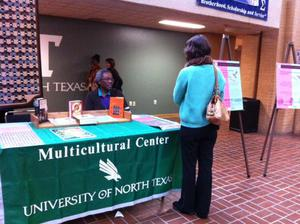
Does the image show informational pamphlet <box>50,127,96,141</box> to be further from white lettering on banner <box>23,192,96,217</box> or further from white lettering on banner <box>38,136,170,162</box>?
white lettering on banner <box>23,192,96,217</box>

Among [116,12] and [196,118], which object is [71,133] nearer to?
[196,118]

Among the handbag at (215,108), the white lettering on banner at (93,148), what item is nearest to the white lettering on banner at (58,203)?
the white lettering on banner at (93,148)

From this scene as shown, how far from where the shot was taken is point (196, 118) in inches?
93.4

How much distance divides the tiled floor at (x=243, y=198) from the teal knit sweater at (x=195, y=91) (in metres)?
0.89

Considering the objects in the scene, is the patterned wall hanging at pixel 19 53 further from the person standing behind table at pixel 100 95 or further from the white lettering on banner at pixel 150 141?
the white lettering on banner at pixel 150 141

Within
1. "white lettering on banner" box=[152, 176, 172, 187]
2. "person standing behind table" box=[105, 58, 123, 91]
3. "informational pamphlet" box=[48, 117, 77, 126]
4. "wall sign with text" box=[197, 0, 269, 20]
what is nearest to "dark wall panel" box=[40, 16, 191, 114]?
"person standing behind table" box=[105, 58, 123, 91]

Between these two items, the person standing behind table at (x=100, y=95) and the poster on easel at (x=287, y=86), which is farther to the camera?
the poster on easel at (x=287, y=86)

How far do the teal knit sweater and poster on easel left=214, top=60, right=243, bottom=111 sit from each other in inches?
41.1

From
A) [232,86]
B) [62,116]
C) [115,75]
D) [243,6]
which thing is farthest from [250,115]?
[62,116]

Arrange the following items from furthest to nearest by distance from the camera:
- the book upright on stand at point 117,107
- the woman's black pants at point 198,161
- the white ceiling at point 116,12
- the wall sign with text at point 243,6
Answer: the wall sign with text at point 243,6
the white ceiling at point 116,12
the book upright on stand at point 117,107
the woman's black pants at point 198,161

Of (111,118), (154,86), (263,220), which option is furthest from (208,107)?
(154,86)

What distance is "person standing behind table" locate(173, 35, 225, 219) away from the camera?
2.34 meters

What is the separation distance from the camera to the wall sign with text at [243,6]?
4.71 m

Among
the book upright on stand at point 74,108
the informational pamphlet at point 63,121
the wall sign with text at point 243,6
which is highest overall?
the wall sign with text at point 243,6
